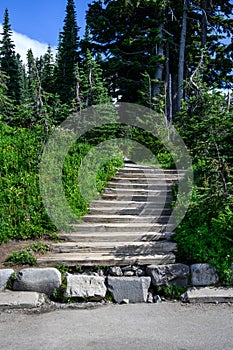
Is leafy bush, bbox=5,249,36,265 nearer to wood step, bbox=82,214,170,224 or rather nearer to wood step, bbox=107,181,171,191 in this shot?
wood step, bbox=82,214,170,224

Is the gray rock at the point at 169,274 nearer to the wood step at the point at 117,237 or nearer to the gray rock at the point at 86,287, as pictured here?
the gray rock at the point at 86,287

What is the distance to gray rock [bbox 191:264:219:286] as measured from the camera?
3.82 m

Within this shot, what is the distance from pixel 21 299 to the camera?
3471mm

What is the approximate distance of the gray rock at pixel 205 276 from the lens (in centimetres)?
382

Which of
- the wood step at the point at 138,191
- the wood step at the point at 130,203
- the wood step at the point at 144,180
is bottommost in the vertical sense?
the wood step at the point at 130,203

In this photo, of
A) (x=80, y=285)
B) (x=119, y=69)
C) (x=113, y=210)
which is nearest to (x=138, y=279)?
(x=80, y=285)

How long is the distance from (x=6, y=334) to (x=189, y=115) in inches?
371

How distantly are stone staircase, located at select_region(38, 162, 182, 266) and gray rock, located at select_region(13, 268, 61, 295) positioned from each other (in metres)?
0.32

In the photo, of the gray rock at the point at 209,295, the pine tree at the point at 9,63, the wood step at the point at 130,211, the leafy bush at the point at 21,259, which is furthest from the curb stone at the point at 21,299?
the pine tree at the point at 9,63

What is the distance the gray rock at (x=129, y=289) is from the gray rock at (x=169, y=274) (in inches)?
6.2

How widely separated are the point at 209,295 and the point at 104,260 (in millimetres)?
1290

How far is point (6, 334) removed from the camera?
2.86 m

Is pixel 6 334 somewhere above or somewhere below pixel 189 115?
below

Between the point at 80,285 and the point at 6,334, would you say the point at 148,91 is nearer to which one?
the point at 80,285
